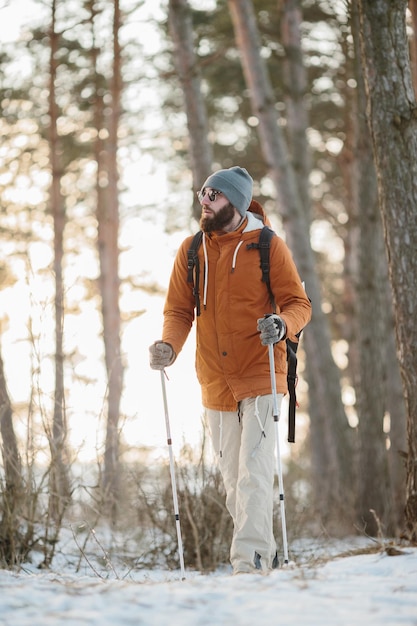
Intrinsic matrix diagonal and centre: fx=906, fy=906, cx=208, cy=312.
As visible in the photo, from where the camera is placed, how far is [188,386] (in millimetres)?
7980

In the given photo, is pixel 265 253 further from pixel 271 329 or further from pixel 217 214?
pixel 271 329

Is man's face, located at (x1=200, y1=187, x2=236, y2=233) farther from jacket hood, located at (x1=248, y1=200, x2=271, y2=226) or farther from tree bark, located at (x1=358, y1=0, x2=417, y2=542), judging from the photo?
tree bark, located at (x1=358, y1=0, x2=417, y2=542)

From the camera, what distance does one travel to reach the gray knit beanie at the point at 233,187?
5305 millimetres

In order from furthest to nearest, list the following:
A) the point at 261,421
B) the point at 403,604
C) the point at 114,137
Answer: the point at 114,137 < the point at 261,421 < the point at 403,604

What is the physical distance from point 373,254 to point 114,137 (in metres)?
6.53

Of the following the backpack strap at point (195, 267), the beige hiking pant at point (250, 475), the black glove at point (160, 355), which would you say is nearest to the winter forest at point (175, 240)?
the black glove at point (160, 355)

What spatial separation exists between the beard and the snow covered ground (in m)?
2.02

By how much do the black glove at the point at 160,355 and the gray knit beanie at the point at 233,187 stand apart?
910mm

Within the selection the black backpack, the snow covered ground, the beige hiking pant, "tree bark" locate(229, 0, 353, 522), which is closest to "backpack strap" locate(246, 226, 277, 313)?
the black backpack

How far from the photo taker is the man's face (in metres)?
5.27

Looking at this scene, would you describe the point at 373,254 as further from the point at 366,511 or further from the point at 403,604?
the point at 403,604

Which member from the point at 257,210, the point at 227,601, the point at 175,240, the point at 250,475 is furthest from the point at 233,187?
the point at 175,240

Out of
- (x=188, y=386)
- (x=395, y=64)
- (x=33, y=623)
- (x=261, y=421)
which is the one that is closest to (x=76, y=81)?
(x=188, y=386)

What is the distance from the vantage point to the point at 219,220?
5.27 metres
